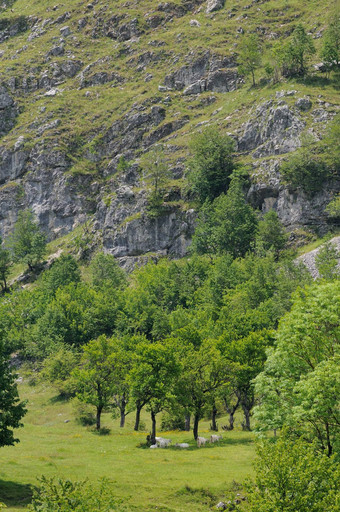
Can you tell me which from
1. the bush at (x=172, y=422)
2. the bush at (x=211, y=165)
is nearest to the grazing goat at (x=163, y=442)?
the bush at (x=172, y=422)

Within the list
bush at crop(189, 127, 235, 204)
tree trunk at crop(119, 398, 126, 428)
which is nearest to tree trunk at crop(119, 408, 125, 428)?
tree trunk at crop(119, 398, 126, 428)

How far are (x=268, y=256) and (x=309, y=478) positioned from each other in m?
78.4

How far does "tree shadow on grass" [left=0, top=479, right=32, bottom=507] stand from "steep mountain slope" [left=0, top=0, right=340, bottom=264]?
89.7m

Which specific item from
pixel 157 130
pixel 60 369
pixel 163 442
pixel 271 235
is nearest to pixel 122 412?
pixel 163 442

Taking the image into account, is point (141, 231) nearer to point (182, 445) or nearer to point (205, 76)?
point (205, 76)

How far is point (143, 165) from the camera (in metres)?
140

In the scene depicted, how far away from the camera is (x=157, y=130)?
163750 mm

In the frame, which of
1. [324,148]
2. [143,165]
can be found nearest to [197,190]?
[143,165]

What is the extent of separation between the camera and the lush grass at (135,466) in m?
36.5

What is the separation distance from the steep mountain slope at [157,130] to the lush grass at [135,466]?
71792mm

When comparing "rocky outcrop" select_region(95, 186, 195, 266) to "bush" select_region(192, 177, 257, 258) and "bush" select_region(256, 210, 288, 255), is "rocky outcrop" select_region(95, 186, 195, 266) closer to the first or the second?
Result: "bush" select_region(192, 177, 257, 258)

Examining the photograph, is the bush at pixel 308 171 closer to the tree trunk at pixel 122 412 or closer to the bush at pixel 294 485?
the tree trunk at pixel 122 412

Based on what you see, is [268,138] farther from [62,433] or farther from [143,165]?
[62,433]

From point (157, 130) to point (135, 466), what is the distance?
451 ft
